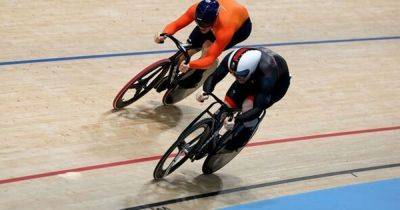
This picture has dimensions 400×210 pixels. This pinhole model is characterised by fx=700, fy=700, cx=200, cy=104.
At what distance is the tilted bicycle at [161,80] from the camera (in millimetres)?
6184

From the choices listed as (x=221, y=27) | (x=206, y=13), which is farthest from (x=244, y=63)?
(x=221, y=27)

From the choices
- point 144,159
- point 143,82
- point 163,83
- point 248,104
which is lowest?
point 144,159

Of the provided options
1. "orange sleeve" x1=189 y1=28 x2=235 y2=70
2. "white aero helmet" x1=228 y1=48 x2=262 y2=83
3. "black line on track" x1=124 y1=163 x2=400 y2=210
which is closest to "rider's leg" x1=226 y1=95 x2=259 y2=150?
"white aero helmet" x1=228 y1=48 x2=262 y2=83

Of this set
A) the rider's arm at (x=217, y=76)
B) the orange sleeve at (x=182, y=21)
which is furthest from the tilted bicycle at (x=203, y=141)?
the orange sleeve at (x=182, y=21)

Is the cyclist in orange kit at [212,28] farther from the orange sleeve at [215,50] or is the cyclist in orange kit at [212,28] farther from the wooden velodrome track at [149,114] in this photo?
the wooden velodrome track at [149,114]

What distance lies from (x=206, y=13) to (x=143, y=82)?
1.00 metres

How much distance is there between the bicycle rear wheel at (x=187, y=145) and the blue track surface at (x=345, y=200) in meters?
0.53

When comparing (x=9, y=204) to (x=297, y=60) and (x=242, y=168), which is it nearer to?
(x=242, y=168)

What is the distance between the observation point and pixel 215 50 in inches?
234

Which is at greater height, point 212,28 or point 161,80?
point 212,28

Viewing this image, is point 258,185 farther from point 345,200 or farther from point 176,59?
point 176,59

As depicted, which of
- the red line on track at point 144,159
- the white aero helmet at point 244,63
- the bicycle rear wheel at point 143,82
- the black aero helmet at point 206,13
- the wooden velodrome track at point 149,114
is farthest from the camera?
the bicycle rear wheel at point 143,82

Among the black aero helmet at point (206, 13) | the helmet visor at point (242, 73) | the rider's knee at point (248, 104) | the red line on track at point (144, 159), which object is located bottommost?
the red line on track at point (144, 159)

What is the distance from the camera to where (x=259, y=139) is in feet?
21.1
